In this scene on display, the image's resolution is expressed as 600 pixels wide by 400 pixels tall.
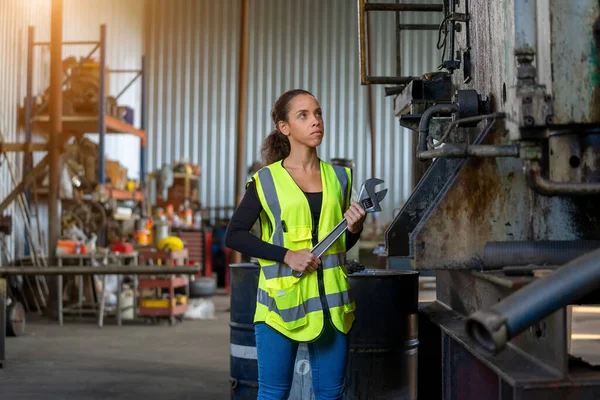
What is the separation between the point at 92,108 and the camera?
1070 cm

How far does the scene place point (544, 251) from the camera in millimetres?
2561

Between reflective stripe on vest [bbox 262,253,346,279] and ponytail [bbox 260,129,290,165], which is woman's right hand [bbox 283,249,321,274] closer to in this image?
Result: reflective stripe on vest [bbox 262,253,346,279]

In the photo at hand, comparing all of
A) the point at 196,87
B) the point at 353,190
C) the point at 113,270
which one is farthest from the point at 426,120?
the point at 196,87

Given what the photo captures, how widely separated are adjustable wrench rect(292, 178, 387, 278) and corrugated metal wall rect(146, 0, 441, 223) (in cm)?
1306

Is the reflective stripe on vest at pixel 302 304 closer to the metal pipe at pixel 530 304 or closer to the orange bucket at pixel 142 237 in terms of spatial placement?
the metal pipe at pixel 530 304

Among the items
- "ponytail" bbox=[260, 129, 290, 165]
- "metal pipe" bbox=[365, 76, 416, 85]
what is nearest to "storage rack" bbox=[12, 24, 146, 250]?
"metal pipe" bbox=[365, 76, 416, 85]

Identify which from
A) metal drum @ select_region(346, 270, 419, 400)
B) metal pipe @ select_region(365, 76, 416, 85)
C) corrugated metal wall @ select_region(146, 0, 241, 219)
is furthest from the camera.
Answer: corrugated metal wall @ select_region(146, 0, 241, 219)

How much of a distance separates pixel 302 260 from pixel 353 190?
657 millimetres

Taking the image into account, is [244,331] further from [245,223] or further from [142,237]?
[142,237]

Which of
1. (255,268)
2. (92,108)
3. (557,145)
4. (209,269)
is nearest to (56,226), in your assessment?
(92,108)

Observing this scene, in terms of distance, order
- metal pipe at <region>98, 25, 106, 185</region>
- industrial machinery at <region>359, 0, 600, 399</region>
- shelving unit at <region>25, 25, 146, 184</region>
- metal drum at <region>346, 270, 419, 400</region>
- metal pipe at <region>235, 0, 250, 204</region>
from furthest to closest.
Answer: metal pipe at <region>235, 0, 250, 204</region>, shelving unit at <region>25, 25, 146, 184</region>, metal pipe at <region>98, 25, 106, 185</region>, metal drum at <region>346, 270, 419, 400</region>, industrial machinery at <region>359, 0, 600, 399</region>

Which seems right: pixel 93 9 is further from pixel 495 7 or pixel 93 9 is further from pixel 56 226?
pixel 495 7

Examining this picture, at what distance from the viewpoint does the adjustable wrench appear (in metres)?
2.66

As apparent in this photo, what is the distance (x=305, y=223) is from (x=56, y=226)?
7.27 m
